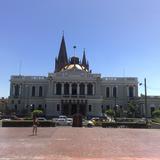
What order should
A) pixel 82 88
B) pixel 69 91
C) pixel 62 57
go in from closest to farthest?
pixel 69 91, pixel 82 88, pixel 62 57

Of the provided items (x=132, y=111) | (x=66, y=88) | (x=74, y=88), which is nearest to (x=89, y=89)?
(x=74, y=88)

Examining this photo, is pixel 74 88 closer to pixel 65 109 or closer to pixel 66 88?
pixel 66 88

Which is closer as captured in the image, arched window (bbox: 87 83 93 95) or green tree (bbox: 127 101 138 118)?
green tree (bbox: 127 101 138 118)

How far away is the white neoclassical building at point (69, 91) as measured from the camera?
102 meters

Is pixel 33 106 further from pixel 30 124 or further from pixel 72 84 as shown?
pixel 30 124

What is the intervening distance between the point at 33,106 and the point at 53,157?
93.7 m

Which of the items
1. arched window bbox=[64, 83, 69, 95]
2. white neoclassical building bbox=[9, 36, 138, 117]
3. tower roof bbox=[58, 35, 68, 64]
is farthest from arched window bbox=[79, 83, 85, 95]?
tower roof bbox=[58, 35, 68, 64]

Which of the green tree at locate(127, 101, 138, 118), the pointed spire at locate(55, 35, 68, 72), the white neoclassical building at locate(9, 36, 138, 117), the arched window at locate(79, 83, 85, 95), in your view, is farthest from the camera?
the pointed spire at locate(55, 35, 68, 72)

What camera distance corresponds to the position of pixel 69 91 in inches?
4087

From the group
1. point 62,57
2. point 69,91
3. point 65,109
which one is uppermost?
point 62,57

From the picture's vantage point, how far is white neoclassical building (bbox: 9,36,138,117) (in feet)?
333

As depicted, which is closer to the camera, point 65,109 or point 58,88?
point 65,109

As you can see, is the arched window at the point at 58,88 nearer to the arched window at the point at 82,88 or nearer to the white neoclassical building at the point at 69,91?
the white neoclassical building at the point at 69,91

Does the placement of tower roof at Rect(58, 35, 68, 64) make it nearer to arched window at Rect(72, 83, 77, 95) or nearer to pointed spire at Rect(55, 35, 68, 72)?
pointed spire at Rect(55, 35, 68, 72)
